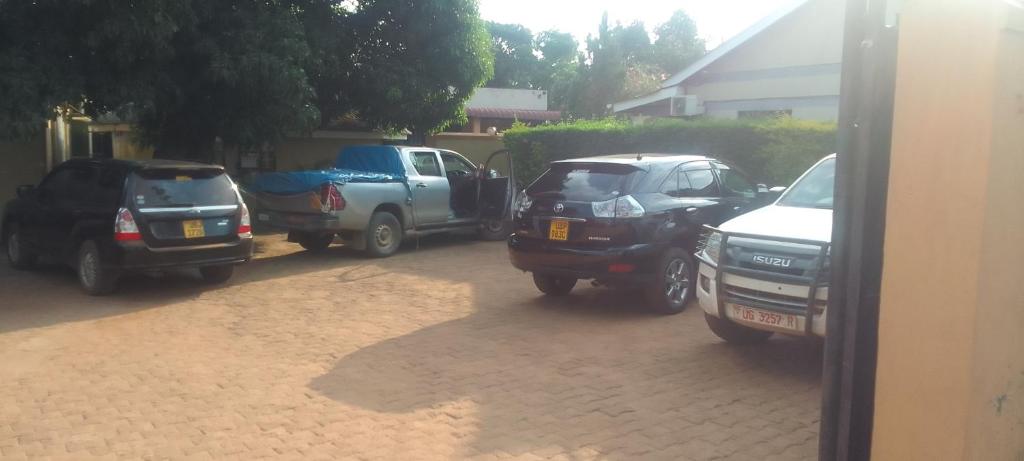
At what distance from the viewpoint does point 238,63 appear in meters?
12.0

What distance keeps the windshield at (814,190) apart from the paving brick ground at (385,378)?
128cm

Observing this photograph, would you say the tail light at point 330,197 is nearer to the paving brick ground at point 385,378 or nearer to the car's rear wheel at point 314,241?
the car's rear wheel at point 314,241

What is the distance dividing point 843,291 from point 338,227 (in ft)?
30.7

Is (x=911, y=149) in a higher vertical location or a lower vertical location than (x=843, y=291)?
higher

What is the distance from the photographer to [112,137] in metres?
23.0

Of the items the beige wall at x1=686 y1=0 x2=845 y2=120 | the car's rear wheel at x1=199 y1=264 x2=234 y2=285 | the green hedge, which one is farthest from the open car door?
the car's rear wheel at x1=199 y1=264 x2=234 y2=285

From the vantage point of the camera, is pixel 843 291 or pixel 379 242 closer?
pixel 843 291

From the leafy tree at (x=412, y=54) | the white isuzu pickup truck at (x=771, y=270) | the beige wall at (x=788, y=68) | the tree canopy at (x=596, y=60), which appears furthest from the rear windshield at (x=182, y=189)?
the tree canopy at (x=596, y=60)

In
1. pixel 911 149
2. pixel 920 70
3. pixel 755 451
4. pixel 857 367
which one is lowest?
pixel 755 451

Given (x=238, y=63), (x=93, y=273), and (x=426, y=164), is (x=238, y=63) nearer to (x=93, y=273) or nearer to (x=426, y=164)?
(x=426, y=164)

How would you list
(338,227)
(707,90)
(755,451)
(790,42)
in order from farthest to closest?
(707,90)
(790,42)
(338,227)
(755,451)

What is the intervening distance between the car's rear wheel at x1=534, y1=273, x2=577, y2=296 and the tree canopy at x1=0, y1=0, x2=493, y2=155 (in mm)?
5230

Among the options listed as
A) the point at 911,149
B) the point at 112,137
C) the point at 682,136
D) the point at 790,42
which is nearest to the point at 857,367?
the point at 911,149

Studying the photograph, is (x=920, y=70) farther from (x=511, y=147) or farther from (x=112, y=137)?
(x=112, y=137)
